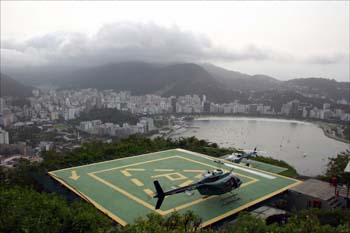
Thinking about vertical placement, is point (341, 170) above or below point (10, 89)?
below

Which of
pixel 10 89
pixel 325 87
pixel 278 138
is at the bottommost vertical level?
pixel 278 138

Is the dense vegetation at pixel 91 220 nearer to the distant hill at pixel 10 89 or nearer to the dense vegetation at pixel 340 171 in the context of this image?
the dense vegetation at pixel 340 171

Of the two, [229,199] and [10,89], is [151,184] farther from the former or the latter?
[10,89]

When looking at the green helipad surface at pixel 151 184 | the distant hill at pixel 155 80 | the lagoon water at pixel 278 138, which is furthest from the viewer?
the distant hill at pixel 155 80

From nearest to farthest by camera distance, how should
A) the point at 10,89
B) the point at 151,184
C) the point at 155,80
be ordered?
the point at 151,184 < the point at 10,89 < the point at 155,80

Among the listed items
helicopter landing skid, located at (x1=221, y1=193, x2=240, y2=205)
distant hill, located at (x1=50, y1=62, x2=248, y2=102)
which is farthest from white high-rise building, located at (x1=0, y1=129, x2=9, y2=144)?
distant hill, located at (x1=50, y1=62, x2=248, y2=102)

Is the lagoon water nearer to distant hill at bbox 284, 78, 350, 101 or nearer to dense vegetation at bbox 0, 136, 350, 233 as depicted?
dense vegetation at bbox 0, 136, 350, 233

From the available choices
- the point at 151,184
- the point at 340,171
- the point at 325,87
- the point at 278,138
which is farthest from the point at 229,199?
the point at 325,87

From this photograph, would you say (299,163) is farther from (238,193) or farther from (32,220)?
(32,220)

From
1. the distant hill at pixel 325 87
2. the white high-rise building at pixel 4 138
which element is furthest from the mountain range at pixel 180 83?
the white high-rise building at pixel 4 138
